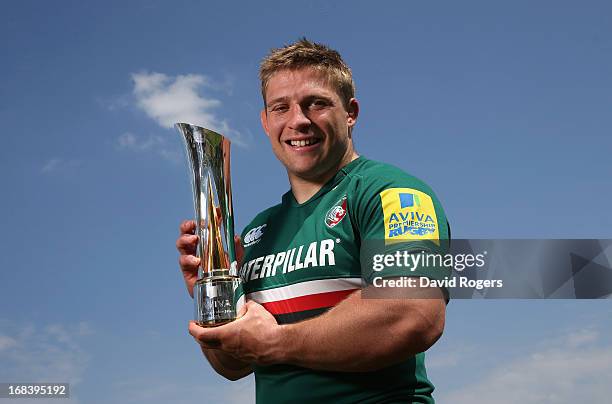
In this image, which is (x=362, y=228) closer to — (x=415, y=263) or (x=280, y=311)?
(x=415, y=263)

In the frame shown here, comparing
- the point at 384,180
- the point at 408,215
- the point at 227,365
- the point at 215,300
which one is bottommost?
the point at 227,365

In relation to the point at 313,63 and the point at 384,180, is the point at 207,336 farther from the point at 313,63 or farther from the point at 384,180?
the point at 313,63

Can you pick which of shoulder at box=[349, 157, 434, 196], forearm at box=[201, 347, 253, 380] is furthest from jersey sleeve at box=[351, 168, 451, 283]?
forearm at box=[201, 347, 253, 380]

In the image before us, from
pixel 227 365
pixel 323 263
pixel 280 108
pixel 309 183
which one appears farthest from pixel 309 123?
pixel 227 365

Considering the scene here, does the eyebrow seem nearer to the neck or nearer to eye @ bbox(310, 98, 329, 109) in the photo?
eye @ bbox(310, 98, 329, 109)

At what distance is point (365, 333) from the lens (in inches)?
114

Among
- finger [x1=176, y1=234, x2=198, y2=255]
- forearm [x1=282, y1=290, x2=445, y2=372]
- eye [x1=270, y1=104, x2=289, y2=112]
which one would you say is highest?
eye [x1=270, y1=104, x2=289, y2=112]

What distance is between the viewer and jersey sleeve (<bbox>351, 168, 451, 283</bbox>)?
298 cm

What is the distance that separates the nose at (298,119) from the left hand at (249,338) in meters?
1.18

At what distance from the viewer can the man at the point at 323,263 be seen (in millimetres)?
2939

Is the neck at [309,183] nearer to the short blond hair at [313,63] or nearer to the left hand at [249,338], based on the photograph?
the short blond hair at [313,63]

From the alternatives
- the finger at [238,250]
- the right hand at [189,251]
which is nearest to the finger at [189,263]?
the right hand at [189,251]

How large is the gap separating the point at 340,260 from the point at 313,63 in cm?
124

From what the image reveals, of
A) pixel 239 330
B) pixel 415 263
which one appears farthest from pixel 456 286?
pixel 239 330
